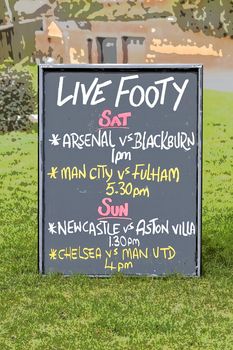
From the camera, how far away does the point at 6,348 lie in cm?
577

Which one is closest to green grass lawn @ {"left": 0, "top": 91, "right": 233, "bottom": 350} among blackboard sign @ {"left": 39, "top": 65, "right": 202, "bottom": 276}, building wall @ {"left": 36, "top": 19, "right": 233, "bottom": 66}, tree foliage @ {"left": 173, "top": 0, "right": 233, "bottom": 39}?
blackboard sign @ {"left": 39, "top": 65, "right": 202, "bottom": 276}

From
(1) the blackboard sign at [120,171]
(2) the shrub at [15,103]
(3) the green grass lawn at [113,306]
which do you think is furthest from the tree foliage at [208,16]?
(1) the blackboard sign at [120,171]

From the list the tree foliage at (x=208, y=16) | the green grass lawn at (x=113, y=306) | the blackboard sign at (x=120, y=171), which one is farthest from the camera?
the tree foliage at (x=208, y=16)

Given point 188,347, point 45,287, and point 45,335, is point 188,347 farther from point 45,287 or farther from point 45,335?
point 45,287

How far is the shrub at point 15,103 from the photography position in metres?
17.1

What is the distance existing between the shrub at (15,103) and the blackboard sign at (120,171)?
9988mm

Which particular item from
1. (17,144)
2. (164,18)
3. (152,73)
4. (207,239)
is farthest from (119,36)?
(152,73)

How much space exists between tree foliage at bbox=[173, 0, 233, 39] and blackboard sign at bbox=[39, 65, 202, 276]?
11601 mm

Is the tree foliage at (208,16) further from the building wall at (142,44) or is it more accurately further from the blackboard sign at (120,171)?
the blackboard sign at (120,171)

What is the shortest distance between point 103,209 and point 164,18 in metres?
11.6

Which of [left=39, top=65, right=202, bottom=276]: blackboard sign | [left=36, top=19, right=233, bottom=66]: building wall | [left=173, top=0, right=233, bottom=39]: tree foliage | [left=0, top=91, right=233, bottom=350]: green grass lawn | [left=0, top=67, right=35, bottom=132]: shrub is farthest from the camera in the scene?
[left=173, top=0, right=233, bottom=39]: tree foliage

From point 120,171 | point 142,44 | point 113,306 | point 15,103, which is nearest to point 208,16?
point 142,44

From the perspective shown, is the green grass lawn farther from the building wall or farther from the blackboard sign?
the building wall

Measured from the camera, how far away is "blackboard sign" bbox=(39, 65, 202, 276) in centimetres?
714
